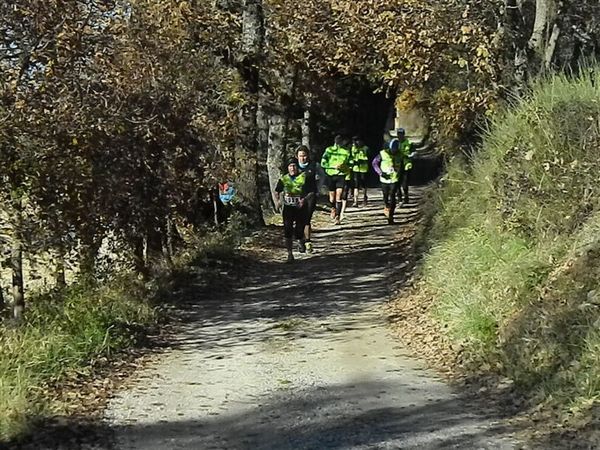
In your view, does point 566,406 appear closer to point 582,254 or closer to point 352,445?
point 352,445

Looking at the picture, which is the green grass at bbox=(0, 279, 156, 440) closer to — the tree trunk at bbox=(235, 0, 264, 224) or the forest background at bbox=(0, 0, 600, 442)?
the forest background at bbox=(0, 0, 600, 442)

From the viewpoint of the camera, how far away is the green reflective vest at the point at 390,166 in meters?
22.1

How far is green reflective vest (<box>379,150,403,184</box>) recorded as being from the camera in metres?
22.1

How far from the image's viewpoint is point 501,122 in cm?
1495

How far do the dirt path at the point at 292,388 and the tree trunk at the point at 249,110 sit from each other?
7181 mm

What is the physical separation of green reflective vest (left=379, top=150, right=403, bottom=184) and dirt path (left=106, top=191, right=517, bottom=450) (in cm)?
746

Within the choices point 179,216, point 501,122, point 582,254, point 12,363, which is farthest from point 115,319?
point 501,122

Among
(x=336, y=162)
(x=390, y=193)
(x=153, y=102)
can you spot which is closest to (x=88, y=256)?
(x=153, y=102)

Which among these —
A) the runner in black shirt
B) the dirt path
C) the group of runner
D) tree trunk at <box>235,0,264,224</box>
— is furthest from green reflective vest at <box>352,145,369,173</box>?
the dirt path

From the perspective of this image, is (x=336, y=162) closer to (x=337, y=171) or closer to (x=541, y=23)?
(x=337, y=171)

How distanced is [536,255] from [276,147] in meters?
16.5

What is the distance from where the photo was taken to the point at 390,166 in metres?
22.1

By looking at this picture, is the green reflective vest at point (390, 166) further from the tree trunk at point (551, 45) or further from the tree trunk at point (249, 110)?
the tree trunk at point (551, 45)

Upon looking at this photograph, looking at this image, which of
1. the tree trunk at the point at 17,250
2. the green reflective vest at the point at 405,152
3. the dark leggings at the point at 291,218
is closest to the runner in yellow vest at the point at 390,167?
the green reflective vest at the point at 405,152
